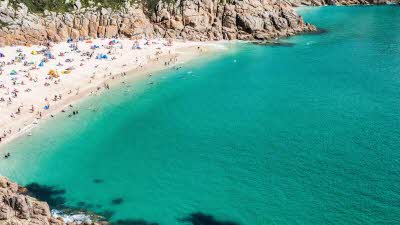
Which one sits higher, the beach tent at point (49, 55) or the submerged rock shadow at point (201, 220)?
the beach tent at point (49, 55)

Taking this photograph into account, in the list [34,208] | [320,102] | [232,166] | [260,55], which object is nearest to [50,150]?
[34,208]

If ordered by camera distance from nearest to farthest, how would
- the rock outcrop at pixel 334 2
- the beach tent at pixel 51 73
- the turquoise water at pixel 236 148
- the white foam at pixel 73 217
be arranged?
the white foam at pixel 73 217, the turquoise water at pixel 236 148, the beach tent at pixel 51 73, the rock outcrop at pixel 334 2

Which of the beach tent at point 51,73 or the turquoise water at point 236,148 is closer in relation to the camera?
the turquoise water at point 236,148

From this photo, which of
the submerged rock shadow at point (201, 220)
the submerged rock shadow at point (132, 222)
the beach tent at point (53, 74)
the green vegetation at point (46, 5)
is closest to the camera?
the submerged rock shadow at point (201, 220)

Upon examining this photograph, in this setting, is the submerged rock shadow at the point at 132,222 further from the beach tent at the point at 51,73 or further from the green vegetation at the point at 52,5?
the green vegetation at the point at 52,5

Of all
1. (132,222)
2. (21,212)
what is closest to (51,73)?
(132,222)

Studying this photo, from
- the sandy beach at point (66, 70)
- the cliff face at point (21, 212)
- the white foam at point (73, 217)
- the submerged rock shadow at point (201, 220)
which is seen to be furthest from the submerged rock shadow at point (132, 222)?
the sandy beach at point (66, 70)

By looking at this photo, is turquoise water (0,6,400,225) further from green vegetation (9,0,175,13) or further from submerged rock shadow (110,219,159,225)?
green vegetation (9,0,175,13)
